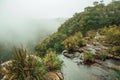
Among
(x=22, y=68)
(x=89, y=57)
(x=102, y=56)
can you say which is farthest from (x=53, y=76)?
(x=102, y=56)

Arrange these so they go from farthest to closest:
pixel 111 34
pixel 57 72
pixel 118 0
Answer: pixel 118 0 → pixel 111 34 → pixel 57 72

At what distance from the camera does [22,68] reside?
18.4m

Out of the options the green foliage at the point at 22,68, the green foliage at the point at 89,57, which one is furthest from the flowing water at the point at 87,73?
the green foliage at the point at 22,68

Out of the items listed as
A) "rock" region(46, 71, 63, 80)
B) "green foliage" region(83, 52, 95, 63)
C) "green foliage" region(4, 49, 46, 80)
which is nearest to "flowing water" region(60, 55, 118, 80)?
"green foliage" region(83, 52, 95, 63)

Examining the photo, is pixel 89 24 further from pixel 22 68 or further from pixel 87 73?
pixel 22 68

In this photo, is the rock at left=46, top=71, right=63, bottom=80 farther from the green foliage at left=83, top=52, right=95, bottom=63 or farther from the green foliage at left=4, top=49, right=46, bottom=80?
the green foliage at left=83, top=52, right=95, bottom=63

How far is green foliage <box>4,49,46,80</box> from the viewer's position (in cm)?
1842

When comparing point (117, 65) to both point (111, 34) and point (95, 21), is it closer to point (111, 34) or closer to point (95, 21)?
point (111, 34)

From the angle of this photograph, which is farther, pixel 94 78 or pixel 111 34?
pixel 111 34

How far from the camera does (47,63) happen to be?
935 inches

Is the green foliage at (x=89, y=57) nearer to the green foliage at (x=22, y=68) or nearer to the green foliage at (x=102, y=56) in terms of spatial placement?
the green foliage at (x=102, y=56)

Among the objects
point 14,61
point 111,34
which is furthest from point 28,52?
point 111,34

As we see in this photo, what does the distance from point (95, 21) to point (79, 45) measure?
97.9 ft

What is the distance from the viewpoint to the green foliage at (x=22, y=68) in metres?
18.4
